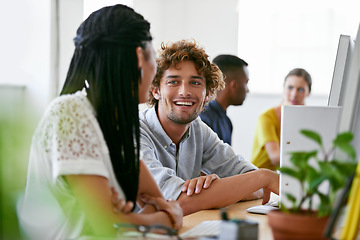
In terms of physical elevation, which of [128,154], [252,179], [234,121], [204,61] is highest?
[204,61]

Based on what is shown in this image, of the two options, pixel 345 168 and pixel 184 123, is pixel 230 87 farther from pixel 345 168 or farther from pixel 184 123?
pixel 345 168

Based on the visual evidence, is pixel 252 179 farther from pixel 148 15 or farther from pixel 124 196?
pixel 148 15

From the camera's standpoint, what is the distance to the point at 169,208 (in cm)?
134

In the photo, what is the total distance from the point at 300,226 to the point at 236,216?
73 cm

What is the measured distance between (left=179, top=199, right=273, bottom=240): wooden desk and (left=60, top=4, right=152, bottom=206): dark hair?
0.96 feet

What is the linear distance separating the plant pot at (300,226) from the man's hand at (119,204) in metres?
0.41

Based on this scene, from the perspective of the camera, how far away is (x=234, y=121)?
509 cm

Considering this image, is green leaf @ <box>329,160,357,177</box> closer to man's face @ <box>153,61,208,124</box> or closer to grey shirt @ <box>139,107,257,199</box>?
grey shirt @ <box>139,107,257,199</box>

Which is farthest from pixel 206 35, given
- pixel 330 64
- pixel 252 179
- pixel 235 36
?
pixel 252 179

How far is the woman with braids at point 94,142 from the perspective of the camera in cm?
110

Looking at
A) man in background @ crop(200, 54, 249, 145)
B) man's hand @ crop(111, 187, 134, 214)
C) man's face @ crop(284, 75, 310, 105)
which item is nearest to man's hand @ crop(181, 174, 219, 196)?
man's hand @ crop(111, 187, 134, 214)

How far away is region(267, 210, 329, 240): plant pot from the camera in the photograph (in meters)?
0.87

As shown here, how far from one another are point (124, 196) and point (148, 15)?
3.64m

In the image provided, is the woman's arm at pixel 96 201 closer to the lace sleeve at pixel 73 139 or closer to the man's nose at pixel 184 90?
the lace sleeve at pixel 73 139
